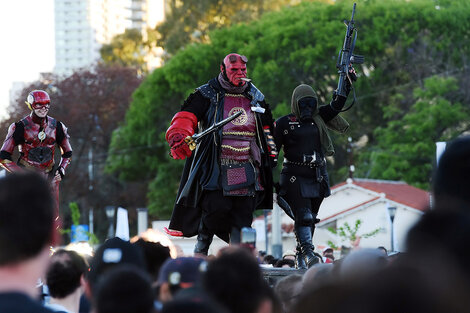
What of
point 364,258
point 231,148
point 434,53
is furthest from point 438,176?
point 434,53

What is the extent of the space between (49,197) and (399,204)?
3791cm

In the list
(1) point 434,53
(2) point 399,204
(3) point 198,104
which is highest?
(1) point 434,53

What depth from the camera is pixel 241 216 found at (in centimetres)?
1034

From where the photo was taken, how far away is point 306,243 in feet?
34.6

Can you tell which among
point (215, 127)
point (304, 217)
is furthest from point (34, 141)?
point (304, 217)

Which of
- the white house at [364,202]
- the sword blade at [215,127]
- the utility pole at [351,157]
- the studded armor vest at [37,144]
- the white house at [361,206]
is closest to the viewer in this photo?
the sword blade at [215,127]

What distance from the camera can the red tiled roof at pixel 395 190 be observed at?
138 ft

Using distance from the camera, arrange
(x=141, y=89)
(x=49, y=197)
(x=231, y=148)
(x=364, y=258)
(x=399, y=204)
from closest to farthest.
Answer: (x=49, y=197) → (x=364, y=258) → (x=231, y=148) → (x=399, y=204) → (x=141, y=89)

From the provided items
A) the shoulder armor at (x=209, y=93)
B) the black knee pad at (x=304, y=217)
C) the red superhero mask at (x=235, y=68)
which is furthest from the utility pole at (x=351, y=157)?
the red superhero mask at (x=235, y=68)

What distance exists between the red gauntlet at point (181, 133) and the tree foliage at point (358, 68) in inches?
1282

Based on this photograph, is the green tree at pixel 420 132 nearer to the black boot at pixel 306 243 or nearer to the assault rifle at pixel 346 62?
the assault rifle at pixel 346 62

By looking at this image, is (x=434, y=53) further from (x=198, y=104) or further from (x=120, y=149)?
(x=198, y=104)

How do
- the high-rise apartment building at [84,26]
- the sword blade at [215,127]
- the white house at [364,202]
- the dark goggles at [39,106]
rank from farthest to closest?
the high-rise apartment building at [84,26], the white house at [364,202], the dark goggles at [39,106], the sword blade at [215,127]

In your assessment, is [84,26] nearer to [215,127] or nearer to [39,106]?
[39,106]
